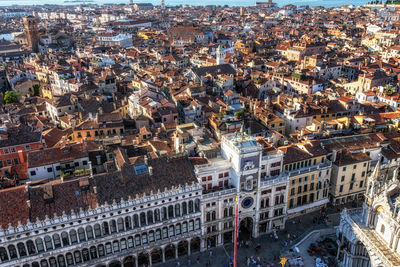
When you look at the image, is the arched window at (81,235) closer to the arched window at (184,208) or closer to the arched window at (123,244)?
the arched window at (123,244)

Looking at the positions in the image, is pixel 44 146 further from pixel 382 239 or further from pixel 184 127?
pixel 382 239

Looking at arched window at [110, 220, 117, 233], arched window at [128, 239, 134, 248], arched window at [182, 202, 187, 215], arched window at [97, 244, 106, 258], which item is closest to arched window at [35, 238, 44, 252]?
arched window at [97, 244, 106, 258]

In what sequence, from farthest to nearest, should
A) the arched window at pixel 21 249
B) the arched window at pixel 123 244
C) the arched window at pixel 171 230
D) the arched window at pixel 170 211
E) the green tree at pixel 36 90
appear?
the green tree at pixel 36 90 < the arched window at pixel 171 230 < the arched window at pixel 170 211 < the arched window at pixel 123 244 < the arched window at pixel 21 249

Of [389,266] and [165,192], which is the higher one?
[165,192]

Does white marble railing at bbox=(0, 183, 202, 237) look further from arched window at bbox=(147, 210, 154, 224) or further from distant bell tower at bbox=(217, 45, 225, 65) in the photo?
distant bell tower at bbox=(217, 45, 225, 65)

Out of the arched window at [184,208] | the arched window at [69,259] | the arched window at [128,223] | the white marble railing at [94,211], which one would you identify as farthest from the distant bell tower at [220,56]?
the arched window at [69,259]

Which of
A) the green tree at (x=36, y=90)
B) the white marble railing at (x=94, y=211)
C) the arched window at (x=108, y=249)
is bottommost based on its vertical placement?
the arched window at (x=108, y=249)

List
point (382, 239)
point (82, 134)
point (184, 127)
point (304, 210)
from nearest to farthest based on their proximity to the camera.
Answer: point (382, 239) → point (304, 210) → point (184, 127) → point (82, 134)

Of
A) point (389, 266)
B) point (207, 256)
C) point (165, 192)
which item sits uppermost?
point (165, 192)

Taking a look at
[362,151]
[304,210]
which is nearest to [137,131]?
[304,210]
